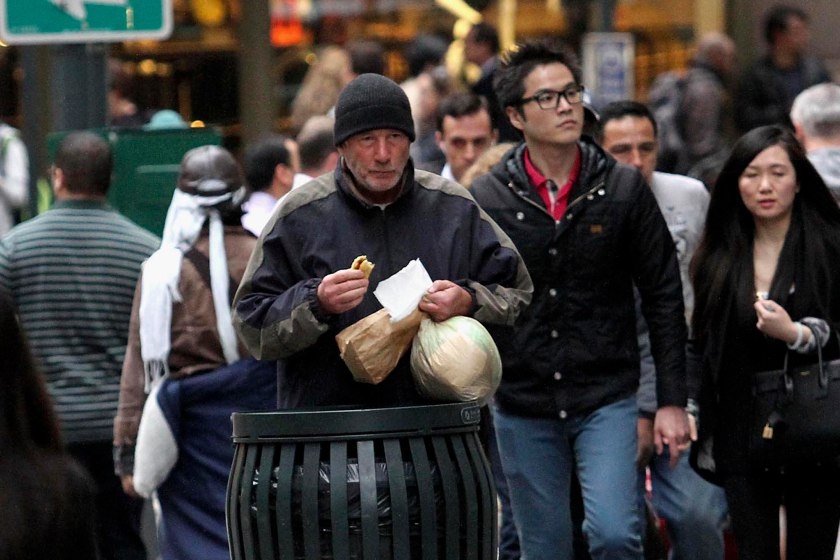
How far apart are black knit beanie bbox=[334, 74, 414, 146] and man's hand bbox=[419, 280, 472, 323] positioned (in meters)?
0.53

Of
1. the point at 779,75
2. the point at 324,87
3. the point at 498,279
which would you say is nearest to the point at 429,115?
the point at 324,87

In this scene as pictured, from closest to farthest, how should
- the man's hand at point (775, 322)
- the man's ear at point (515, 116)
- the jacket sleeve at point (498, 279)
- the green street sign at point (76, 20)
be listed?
the jacket sleeve at point (498, 279) < the man's hand at point (775, 322) < the man's ear at point (515, 116) < the green street sign at point (76, 20)

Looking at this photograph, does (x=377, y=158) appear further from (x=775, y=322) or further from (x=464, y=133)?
(x=464, y=133)

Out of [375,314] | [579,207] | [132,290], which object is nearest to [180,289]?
[132,290]

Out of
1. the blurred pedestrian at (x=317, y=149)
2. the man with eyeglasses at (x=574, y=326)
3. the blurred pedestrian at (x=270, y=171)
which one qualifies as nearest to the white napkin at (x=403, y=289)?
the man with eyeglasses at (x=574, y=326)

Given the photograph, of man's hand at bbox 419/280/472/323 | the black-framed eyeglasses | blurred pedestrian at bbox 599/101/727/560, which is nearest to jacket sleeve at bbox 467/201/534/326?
man's hand at bbox 419/280/472/323

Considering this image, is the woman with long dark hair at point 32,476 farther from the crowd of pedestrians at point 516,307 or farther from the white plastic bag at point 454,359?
the white plastic bag at point 454,359

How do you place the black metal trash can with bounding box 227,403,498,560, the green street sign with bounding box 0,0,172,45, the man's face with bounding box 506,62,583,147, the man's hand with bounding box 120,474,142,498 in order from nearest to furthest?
the black metal trash can with bounding box 227,403,498,560 < the man's face with bounding box 506,62,583,147 < the man's hand with bounding box 120,474,142,498 < the green street sign with bounding box 0,0,172,45

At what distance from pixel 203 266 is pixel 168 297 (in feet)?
0.62

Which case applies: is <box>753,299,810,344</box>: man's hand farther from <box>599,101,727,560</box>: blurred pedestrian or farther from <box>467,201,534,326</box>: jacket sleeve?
<box>467,201,534,326</box>: jacket sleeve

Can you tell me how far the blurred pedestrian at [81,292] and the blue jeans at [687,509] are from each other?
2.29m

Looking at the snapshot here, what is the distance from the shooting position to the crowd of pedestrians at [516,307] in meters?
5.45

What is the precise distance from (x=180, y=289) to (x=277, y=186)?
165 centimetres

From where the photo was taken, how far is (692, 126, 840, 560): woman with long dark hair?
6.62 metres
